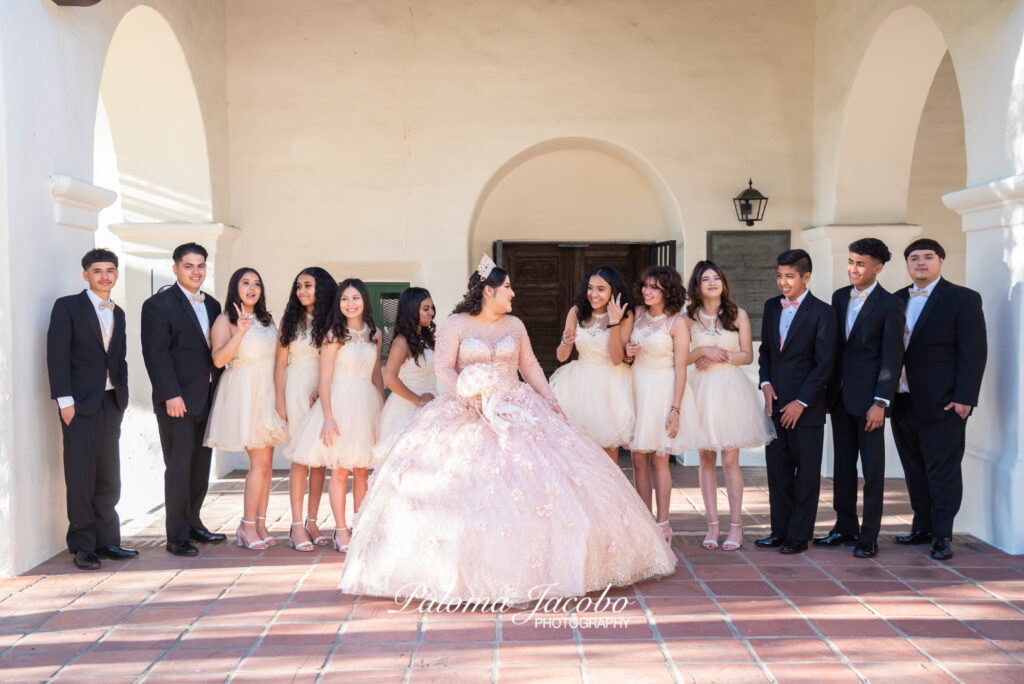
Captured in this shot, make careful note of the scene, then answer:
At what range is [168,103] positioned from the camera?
8.40 metres

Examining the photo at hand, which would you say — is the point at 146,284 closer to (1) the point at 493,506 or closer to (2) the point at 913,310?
(1) the point at 493,506

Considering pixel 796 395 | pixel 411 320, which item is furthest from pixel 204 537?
pixel 796 395

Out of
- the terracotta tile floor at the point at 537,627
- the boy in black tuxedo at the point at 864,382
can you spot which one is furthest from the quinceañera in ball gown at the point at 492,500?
the boy in black tuxedo at the point at 864,382

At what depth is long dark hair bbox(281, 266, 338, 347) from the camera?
5.87m

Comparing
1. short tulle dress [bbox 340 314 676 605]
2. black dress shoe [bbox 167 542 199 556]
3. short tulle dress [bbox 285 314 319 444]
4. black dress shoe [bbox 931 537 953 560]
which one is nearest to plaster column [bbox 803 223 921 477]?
black dress shoe [bbox 931 537 953 560]

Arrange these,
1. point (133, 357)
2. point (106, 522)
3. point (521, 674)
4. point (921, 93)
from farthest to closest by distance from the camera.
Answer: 1. point (133, 357)
2. point (921, 93)
3. point (106, 522)
4. point (521, 674)

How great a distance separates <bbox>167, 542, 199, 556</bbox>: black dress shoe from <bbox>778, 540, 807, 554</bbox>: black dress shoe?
3.75 meters

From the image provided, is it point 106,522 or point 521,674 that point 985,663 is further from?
point 106,522

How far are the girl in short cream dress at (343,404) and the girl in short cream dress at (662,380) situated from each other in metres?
1.70

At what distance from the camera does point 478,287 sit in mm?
5102

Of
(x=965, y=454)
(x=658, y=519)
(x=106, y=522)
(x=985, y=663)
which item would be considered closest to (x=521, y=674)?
(x=985, y=663)

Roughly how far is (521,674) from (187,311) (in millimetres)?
3360

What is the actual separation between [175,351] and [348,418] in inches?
48.0

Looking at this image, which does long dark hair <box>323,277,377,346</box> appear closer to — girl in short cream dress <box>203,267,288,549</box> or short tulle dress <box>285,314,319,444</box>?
short tulle dress <box>285,314,319,444</box>
